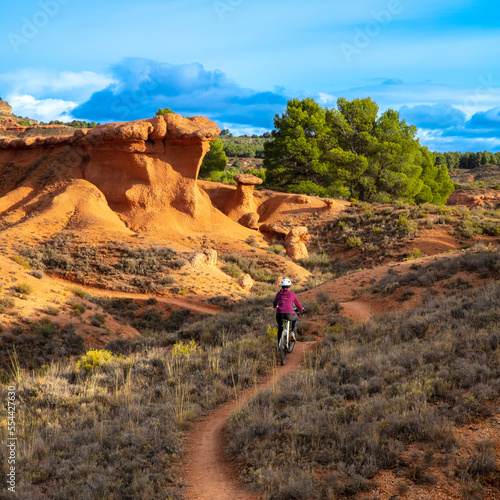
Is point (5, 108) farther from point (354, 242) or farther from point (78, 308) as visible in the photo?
point (78, 308)

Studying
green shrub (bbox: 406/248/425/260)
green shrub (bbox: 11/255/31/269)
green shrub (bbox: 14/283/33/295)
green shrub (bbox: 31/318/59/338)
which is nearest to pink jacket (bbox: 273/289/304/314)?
green shrub (bbox: 31/318/59/338)

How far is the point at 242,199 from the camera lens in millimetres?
32375

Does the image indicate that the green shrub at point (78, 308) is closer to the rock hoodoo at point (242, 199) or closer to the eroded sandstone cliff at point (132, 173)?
the eroded sandstone cliff at point (132, 173)

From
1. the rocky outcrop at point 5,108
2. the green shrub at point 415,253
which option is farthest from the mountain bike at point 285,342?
the rocky outcrop at point 5,108

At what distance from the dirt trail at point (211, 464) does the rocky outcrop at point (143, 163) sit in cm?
1946

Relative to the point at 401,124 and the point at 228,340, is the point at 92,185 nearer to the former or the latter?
the point at 228,340

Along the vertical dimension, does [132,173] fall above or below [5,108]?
below

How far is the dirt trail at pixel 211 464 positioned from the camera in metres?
4.89

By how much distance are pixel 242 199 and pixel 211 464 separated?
27.5m

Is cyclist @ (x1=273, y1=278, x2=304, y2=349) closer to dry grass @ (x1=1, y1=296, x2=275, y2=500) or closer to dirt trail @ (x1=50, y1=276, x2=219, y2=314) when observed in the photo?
dry grass @ (x1=1, y1=296, x2=275, y2=500)

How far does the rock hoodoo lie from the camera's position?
3198cm

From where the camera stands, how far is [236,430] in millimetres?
6148

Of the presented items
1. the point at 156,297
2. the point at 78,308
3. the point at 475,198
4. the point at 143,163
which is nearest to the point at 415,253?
the point at 156,297

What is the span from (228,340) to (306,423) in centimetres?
674
